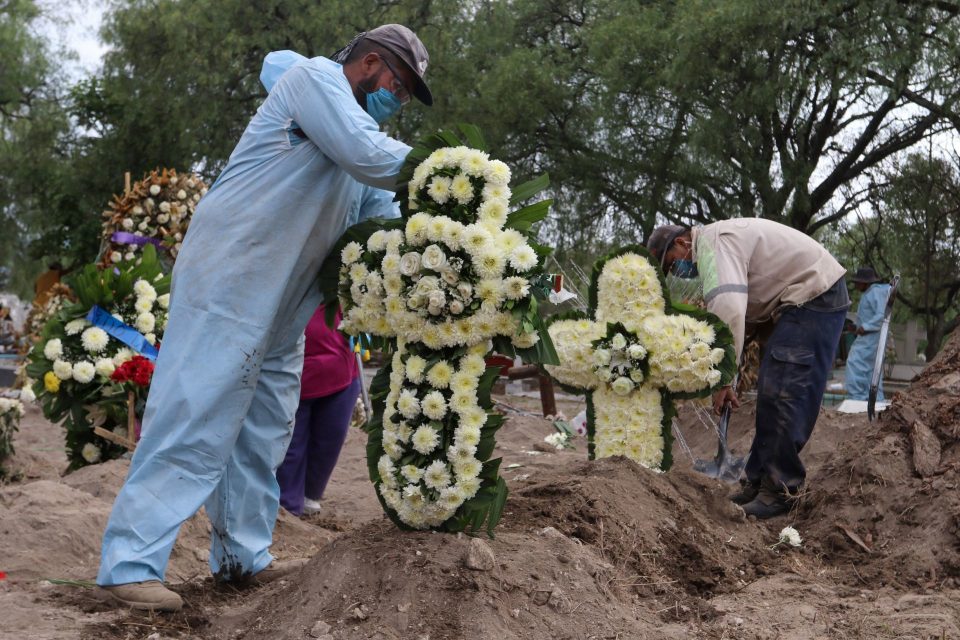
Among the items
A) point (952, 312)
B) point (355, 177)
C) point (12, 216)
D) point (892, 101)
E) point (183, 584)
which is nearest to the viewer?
point (355, 177)

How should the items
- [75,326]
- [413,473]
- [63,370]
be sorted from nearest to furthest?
[413,473] → [63,370] → [75,326]

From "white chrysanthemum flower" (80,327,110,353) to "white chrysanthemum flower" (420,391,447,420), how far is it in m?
3.61

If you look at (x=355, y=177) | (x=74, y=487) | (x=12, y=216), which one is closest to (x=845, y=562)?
(x=355, y=177)

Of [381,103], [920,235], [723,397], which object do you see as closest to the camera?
[381,103]

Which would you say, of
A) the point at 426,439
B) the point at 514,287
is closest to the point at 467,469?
the point at 426,439

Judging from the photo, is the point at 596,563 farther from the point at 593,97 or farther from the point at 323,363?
the point at 593,97

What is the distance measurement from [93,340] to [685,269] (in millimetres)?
3610

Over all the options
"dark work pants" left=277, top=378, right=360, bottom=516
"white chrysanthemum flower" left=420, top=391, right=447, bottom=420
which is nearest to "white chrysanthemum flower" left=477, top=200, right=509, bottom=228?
"white chrysanthemum flower" left=420, top=391, right=447, bottom=420

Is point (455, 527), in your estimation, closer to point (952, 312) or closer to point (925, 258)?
point (925, 258)

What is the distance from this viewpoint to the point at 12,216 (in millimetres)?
26297

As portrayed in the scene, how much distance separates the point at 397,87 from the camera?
3982mm

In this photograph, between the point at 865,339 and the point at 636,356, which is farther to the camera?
the point at 865,339

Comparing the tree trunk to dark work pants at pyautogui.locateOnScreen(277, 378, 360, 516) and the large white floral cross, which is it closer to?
the large white floral cross

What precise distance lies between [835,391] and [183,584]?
15.7m
